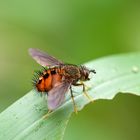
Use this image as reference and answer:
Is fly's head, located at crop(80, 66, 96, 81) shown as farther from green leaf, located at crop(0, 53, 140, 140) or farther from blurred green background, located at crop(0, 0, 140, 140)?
blurred green background, located at crop(0, 0, 140, 140)

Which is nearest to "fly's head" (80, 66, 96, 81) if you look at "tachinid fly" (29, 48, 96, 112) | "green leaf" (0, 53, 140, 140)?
"tachinid fly" (29, 48, 96, 112)

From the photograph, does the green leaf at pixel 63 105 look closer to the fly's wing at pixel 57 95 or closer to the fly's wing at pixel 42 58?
the fly's wing at pixel 57 95

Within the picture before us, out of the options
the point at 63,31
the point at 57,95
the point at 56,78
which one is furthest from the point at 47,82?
the point at 63,31

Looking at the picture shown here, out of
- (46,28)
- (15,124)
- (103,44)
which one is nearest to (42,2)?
(46,28)

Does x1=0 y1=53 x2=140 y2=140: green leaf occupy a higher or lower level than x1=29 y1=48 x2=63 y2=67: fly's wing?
lower

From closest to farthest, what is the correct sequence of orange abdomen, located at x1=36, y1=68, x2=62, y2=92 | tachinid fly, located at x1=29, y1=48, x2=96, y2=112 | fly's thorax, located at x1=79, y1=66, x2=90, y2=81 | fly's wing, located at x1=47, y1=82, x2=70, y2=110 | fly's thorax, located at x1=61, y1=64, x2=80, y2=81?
fly's wing, located at x1=47, y1=82, x2=70, y2=110, tachinid fly, located at x1=29, y1=48, x2=96, y2=112, orange abdomen, located at x1=36, y1=68, x2=62, y2=92, fly's thorax, located at x1=61, y1=64, x2=80, y2=81, fly's thorax, located at x1=79, y1=66, x2=90, y2=81

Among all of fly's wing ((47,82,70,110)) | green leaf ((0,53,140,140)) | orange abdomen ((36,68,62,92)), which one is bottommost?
green leaf ((0,53,140,140))

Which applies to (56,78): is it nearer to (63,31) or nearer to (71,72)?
(71,72)

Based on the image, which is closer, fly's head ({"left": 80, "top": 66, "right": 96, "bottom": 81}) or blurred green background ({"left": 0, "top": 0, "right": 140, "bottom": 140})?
fly's head ({"left": 80, "top": 66, "right": 96, "bottom": 81})
